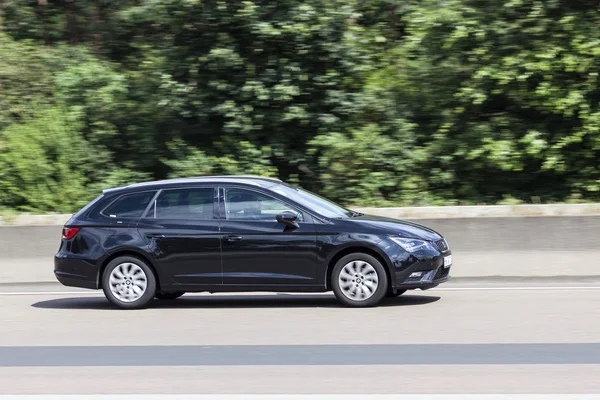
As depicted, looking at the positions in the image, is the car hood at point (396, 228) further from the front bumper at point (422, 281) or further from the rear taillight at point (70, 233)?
the rear taillight at point (70, 233)

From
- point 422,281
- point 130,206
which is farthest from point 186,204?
point 422,281

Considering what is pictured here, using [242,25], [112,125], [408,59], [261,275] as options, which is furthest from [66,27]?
[261,275]

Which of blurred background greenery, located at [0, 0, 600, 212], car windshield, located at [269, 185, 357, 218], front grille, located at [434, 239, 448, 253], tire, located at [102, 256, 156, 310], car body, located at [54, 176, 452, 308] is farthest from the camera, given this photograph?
blurred background greenery, located at [0, 0, 600, 212]

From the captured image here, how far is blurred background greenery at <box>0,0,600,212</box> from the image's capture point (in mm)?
16391

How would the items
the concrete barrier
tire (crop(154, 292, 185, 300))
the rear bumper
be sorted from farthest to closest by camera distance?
the concrete barrier < tire (crop(154, 292, 185, 300)) < the rear bumper

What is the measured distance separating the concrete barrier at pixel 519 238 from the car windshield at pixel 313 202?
2406 millimetres

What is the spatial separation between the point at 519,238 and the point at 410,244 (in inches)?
125

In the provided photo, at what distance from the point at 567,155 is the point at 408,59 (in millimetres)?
3594

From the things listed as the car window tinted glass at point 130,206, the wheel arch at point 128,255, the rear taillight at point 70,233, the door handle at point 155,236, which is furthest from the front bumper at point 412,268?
the rear taillight at point 70,233

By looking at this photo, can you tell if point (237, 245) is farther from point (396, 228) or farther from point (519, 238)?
point (519, 238)

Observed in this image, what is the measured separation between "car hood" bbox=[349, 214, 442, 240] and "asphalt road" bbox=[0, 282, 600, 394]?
0.81 metres

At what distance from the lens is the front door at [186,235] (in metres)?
11.4
